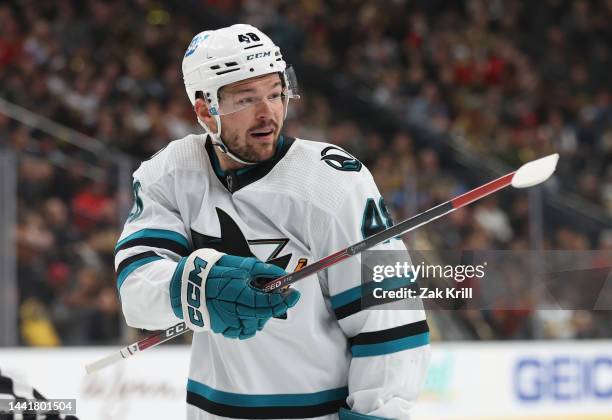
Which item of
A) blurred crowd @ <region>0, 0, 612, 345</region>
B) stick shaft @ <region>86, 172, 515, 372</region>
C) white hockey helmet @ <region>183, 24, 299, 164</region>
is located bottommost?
stick shaft @ <region>86, 172, 515, 372</region>

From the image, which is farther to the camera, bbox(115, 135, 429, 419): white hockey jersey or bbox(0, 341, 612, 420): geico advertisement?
bbox(0, 341, 612, 420): geico advertisement

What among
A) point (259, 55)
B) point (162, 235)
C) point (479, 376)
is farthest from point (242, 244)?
point (479, 376)

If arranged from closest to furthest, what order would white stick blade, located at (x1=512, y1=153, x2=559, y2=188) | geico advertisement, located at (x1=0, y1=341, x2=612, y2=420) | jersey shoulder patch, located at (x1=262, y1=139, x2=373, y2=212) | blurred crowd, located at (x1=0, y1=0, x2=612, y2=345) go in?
1. white stick blade, located at (x1=512, y1=153, x2=559, y2=188)
2. jersey shoulder patch, located at (x1=262, y1=139, x2=373, y2=212)
3. geico advertisement, located at (x1=0, y1=341, x2=612, y2=420)
4. blurred crowd, located at (x1=0, y1=0, x2=612, y2=345)

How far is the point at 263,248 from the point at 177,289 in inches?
7.5

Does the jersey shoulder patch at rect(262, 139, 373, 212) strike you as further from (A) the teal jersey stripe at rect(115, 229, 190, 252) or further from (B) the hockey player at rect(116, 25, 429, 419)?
(A) the teal jersey stripe at rect(115, 229, 190, 252)

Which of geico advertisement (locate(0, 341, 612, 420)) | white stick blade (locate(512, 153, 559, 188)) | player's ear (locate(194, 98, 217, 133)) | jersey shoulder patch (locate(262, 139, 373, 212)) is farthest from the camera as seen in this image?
geico advertisement (locate(0, 341, 612, 420))

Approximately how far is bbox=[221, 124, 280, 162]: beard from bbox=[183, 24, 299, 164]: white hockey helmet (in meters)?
0.01

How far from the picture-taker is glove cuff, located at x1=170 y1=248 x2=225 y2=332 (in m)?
1.71

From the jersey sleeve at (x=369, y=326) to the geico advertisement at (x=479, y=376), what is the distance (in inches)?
87.5

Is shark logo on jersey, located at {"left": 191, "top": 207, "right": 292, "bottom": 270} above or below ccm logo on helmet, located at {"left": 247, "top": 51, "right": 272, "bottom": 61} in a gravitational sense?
below

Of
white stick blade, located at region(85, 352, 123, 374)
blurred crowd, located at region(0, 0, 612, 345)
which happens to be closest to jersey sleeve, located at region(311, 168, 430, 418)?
white stick blade, located at region(85, 352, 123, 374)

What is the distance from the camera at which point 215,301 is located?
1697mm

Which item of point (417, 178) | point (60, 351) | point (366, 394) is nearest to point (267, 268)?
point (366, 394)

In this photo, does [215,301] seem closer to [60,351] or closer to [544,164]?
[544,164]
